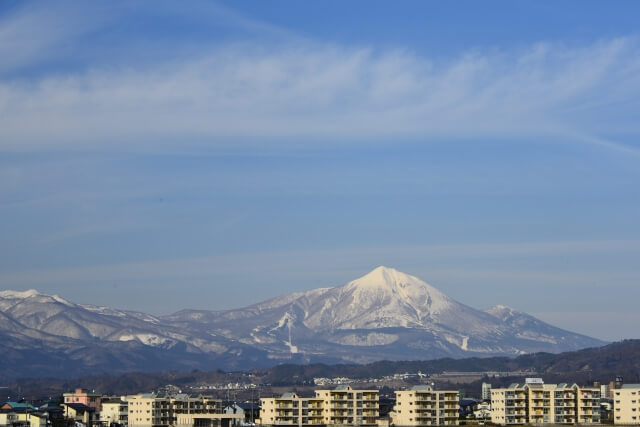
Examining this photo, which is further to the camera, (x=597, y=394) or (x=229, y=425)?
(x=597, y=394)

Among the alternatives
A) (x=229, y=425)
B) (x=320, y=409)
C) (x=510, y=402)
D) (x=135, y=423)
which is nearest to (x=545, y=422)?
(x=510, y=402)

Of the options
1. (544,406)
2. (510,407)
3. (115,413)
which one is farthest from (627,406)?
(115,413)

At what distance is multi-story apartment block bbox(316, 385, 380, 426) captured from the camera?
4237 inches

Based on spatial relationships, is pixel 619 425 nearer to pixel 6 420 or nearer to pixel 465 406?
pixel 465 406

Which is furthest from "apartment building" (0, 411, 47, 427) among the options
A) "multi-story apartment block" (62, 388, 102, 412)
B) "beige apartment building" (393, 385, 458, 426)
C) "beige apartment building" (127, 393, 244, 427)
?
"beige apartment building" (393, 385, 458, 426)

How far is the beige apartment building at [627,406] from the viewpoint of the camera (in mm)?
109625

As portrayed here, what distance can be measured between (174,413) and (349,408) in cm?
1672

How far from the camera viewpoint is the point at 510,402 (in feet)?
364

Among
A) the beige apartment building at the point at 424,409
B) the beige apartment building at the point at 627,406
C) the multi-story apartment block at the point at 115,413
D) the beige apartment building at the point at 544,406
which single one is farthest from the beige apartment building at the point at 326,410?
the beige apartment building at the point at 627,406

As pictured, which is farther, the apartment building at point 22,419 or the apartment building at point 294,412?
the apartment building at point 294,412

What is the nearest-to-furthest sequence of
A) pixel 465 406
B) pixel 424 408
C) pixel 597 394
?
pixel 424 408, pixel 597 394, pixel 465 406

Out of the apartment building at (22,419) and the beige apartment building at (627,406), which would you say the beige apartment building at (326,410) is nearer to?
the apartment building at (22,419)

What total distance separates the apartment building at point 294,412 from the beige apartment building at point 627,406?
27.7 meters

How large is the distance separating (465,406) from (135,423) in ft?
115
